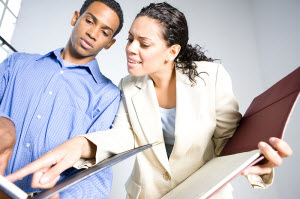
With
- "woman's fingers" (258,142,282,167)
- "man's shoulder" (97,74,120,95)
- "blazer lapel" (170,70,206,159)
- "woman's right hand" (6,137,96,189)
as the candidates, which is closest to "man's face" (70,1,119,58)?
"man's shoulder" (97,74,120,95)

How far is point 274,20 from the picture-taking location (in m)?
2.30

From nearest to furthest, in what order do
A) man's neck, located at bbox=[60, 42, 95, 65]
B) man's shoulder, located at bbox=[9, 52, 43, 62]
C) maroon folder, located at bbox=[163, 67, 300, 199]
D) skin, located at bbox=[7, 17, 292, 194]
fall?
maroon folder, located at bbox=[163, 67, 300, 199], skin, located at bbox=[7, 17, 292, 194], man's shoulder, located at bbox=[9, 52, 43, 62], man's neck, located at bbox=[60, 42, 95, 65]

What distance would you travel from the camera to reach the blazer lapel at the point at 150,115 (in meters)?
1.13

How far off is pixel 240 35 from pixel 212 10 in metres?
0.47

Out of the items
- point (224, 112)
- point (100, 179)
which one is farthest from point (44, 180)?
point (224, 112)

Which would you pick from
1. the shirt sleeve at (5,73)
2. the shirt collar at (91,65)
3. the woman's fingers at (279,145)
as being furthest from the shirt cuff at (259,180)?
the shirt sleeve at (5,73)

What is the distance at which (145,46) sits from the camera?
3.93 ft

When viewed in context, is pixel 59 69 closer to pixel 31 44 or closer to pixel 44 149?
pixel 44 149

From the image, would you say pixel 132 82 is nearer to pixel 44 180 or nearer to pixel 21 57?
pixel 21 57

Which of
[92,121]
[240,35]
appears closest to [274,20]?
[240,35]

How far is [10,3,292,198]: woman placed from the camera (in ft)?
3.68

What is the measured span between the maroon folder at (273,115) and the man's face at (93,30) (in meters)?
0.92

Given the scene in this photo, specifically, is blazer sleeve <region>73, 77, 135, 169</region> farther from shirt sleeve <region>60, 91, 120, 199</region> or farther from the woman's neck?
the woman's neck

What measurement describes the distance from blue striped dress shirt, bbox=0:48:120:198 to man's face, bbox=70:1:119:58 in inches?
3.6
